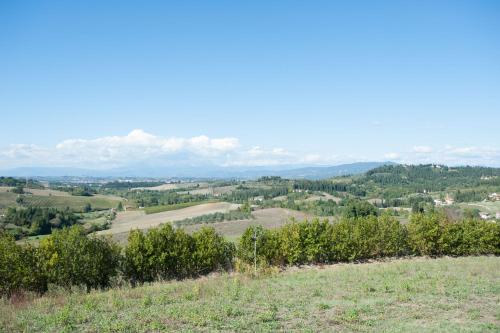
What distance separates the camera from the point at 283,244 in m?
34.0

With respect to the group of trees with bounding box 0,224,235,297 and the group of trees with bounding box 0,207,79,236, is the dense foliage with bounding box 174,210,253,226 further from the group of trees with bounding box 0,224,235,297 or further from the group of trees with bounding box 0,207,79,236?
the group of trees with bounding box 0,224,235,297

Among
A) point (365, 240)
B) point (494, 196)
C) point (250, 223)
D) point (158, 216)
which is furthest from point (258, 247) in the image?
point (494, 196)

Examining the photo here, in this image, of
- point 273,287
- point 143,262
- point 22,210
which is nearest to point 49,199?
point 22,210

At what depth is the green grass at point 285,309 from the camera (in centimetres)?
1255

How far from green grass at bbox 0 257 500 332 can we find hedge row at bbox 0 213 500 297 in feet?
14.6

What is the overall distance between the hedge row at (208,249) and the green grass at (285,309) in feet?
14.6

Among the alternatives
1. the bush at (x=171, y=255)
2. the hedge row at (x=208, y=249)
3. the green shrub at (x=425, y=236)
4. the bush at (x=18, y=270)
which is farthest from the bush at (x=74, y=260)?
the green shrub at (x=425, y=236)

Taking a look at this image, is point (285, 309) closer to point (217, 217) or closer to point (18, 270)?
point (18, 270)

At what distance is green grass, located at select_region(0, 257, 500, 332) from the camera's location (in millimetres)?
12547

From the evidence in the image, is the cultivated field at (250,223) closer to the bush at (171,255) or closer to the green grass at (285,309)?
the bush at (171,255)

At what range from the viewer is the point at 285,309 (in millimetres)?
14867

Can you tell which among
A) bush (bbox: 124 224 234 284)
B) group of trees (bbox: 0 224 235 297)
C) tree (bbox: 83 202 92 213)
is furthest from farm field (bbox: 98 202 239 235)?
group of trees (bbox: 0 224 235 297)

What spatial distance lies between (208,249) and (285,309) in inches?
655

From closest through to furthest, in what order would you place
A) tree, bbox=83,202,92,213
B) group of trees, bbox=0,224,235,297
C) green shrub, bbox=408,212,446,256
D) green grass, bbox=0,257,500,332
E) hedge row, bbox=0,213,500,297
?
green grass, bbox=0,257,500,332 → group of trees, bbox=0,224,235,297 → hedge row, bbox=0,213,500,297 → green shrub, bbox=408,212,446,256 → tree, bbox=83,202,92,213
